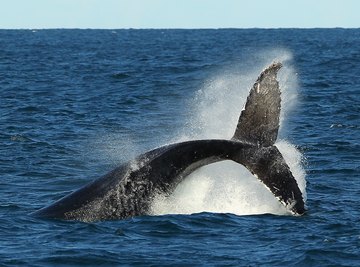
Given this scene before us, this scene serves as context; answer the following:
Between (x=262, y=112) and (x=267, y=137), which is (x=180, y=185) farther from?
(x=262, y=112)

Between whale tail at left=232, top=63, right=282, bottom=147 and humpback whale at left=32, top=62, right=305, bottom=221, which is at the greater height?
whale tail at left=232, top=63, right=282, bottom=147

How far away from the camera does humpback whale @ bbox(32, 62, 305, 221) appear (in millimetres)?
15203

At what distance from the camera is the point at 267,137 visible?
15.4m

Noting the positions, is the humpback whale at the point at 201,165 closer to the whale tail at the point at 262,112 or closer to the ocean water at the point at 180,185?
the whale tail at the point at 262,112

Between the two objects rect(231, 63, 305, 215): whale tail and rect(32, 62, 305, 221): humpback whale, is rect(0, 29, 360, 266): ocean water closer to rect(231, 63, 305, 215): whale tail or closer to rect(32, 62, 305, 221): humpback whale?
rect(32, 62, 305, 221): humpback whale

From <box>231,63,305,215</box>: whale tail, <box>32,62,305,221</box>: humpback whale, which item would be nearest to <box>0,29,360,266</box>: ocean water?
<box>32,62,305,221</box>: humpback whale

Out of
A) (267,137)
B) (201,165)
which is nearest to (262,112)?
(267,137)

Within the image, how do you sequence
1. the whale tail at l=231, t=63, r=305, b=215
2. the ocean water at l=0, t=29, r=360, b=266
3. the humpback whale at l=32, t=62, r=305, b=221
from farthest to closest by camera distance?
the humpback whale at l=32, t=62, r=305, b=221, the whale tail at l=231, t=63, r=305, b=215, the ocean water at l=0, t=29, r=360, b=266

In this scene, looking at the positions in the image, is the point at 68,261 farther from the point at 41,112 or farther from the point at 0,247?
the point at 41,112

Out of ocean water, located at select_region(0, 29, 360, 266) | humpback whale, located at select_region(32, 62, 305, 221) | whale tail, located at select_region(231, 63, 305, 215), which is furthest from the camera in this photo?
humpback whale, located at select_region(32, 62, 305, 221)

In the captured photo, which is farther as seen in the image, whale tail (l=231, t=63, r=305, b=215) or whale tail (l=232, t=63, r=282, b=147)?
whale tail (l=232, t=63, r=282, b=147)

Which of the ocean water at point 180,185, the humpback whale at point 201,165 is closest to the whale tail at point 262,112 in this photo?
the humpback whale at point 201,165

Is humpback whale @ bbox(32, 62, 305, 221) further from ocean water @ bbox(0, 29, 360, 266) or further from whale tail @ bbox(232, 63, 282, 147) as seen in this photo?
ocean water @ bbox(0, 29, 360, 266)

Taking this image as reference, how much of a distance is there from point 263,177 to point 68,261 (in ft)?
10.6
